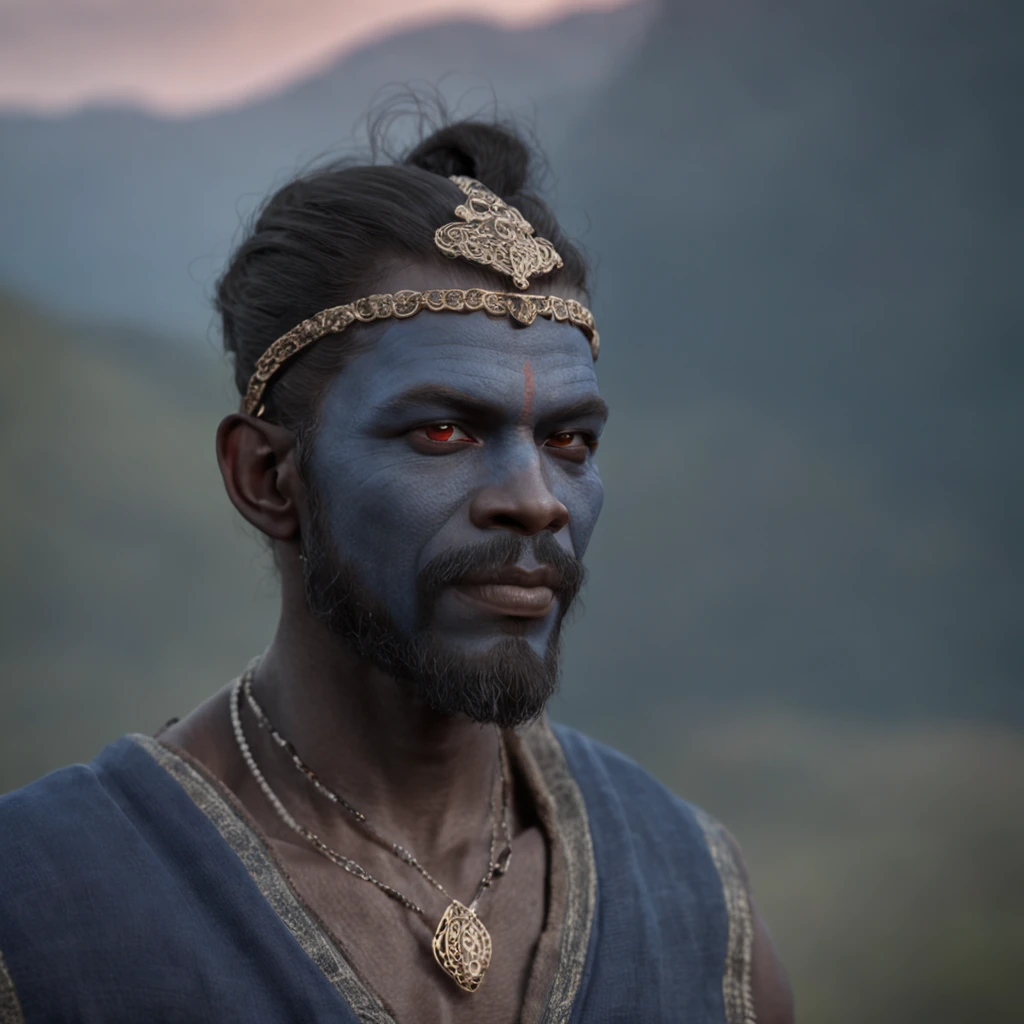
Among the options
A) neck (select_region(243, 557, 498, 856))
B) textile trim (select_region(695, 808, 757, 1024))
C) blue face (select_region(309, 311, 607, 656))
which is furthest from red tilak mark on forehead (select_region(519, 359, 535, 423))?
textile trim (select_region(695, 808, 757, 1024))

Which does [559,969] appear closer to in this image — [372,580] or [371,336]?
[372,580]

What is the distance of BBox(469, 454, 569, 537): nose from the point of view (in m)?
2.60

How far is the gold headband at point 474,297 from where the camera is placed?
2711 mm

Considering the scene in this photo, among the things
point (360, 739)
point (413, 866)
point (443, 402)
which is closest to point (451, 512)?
point (443, 402)

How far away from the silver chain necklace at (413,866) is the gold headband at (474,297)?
63 cm

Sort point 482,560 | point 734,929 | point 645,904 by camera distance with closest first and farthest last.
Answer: point 482,560 < point 645,904 < point 734,929

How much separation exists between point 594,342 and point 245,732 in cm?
106

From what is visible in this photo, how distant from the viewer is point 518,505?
2602mm

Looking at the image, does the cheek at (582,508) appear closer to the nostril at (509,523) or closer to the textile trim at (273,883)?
the nostril at (509,523)

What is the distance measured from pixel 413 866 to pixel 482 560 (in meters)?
0.66

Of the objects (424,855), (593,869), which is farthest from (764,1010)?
(424,855)

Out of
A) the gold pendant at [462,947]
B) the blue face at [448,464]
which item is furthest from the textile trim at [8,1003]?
the blue face at [448,464]

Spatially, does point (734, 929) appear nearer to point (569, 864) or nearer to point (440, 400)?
point (569, 864)

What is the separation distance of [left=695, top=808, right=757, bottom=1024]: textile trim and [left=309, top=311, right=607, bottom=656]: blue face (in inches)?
33.6
